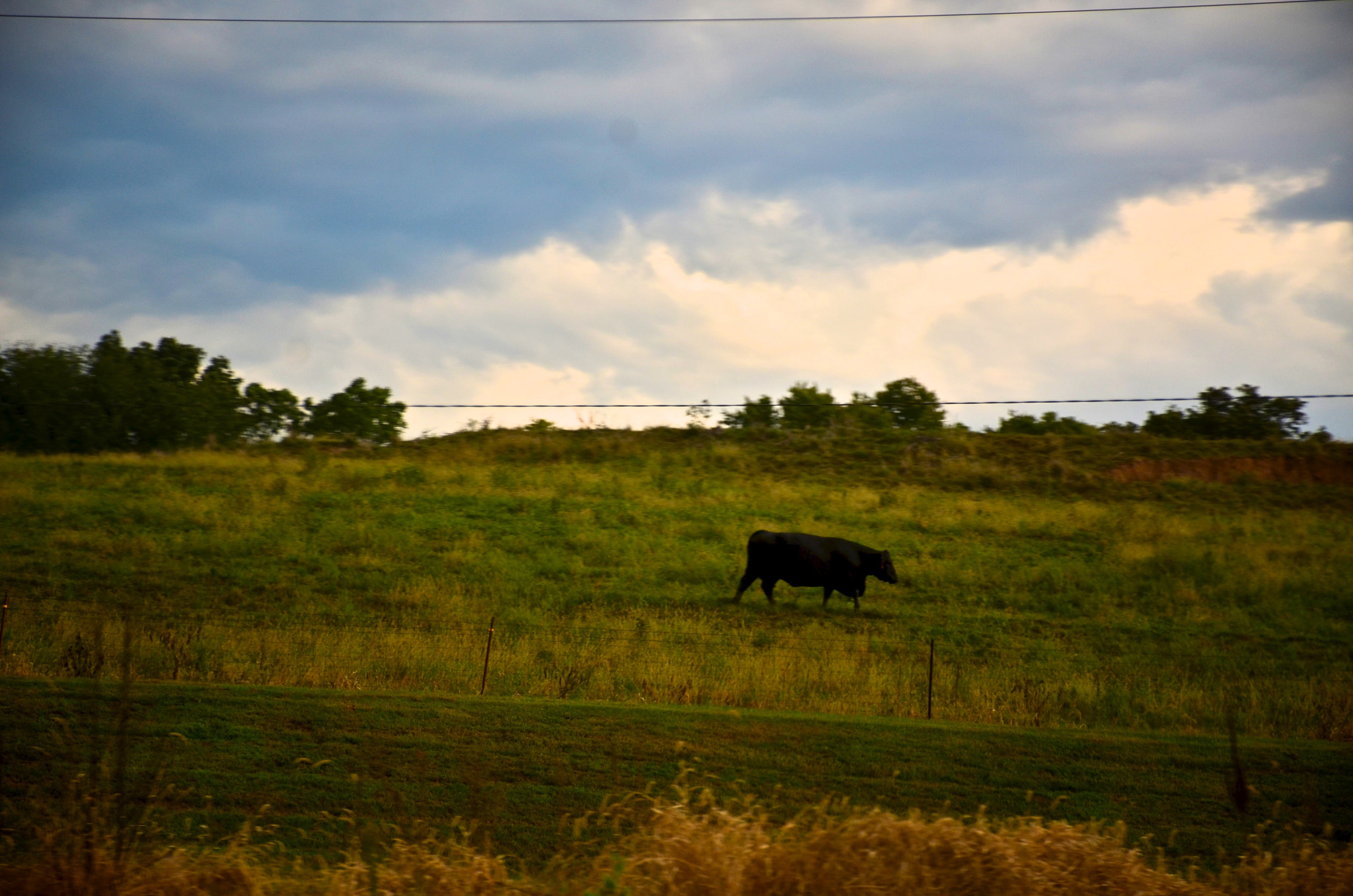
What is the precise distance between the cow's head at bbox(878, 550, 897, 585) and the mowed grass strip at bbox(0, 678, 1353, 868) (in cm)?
1343

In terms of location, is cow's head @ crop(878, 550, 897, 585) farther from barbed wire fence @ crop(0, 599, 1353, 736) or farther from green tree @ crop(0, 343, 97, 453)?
green tree @ crop(0, 343, 97, 453)

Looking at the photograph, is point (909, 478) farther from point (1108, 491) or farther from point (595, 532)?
point (595, 532)

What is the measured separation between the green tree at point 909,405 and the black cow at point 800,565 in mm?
40079

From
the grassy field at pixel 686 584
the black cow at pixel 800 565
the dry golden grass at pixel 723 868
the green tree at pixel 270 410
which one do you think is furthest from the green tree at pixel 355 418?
the dry golden grass at pixel 723 868

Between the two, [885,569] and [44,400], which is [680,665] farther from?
[44,400]

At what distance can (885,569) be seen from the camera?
30.1 m

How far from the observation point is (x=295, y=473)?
4197cm

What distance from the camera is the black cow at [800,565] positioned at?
29.3 meters

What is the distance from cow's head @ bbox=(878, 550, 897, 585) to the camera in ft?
98.7

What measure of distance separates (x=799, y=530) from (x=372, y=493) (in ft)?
48.4

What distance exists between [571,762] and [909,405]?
6811 cm

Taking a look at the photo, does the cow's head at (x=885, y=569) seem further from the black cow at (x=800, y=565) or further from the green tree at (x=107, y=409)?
the green tree at (x=107, y=409)

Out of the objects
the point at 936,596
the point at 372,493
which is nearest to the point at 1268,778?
the point at 936,596

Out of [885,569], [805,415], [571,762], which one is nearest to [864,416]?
[805,415]
